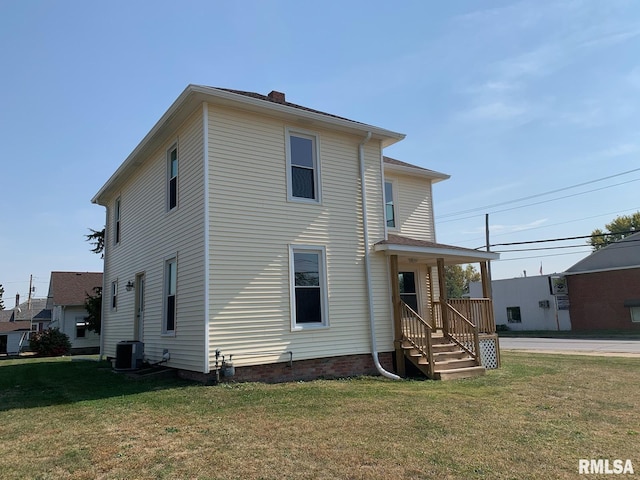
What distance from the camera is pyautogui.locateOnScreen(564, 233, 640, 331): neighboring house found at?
29453mm

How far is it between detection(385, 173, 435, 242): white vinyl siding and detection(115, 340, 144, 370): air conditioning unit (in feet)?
26.7

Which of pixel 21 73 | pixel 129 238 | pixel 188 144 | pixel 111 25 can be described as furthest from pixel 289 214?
pixel 21 73

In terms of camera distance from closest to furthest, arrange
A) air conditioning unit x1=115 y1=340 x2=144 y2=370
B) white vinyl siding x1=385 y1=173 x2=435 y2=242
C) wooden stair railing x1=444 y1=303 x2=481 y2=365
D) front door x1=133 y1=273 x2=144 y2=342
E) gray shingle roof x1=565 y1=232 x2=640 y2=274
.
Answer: air conditioning unit x1=115 y1=340 x2=144 y2=370 < wooden stair railing x1=444 y1=303 x2=481 y2=365 < front door x1=133 y1=273 x2=144 y2=342 < white vinyl siding x1=385 y1=173 x2=435 y2=242 < gray shingle roof x1=565 y1=232 x2=640 y2=274

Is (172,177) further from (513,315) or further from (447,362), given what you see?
(513,315)

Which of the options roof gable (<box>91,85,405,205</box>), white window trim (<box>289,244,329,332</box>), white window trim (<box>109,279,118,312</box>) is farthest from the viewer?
white window trim (<box>109,279,118,312</box>)

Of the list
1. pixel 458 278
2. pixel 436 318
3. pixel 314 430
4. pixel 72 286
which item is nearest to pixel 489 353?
pixel 436 318

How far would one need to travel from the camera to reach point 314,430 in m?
5.56

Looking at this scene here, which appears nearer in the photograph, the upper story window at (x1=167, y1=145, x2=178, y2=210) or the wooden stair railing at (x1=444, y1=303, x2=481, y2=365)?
the upper story window at (x1=167, y1=145, x2=178, y2=210)

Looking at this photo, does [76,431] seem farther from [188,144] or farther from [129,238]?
[129,238]

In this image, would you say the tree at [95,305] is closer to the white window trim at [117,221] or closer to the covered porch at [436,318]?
the white window trim at [117,221]

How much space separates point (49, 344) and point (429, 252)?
22141 mm

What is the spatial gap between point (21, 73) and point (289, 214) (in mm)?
8059
